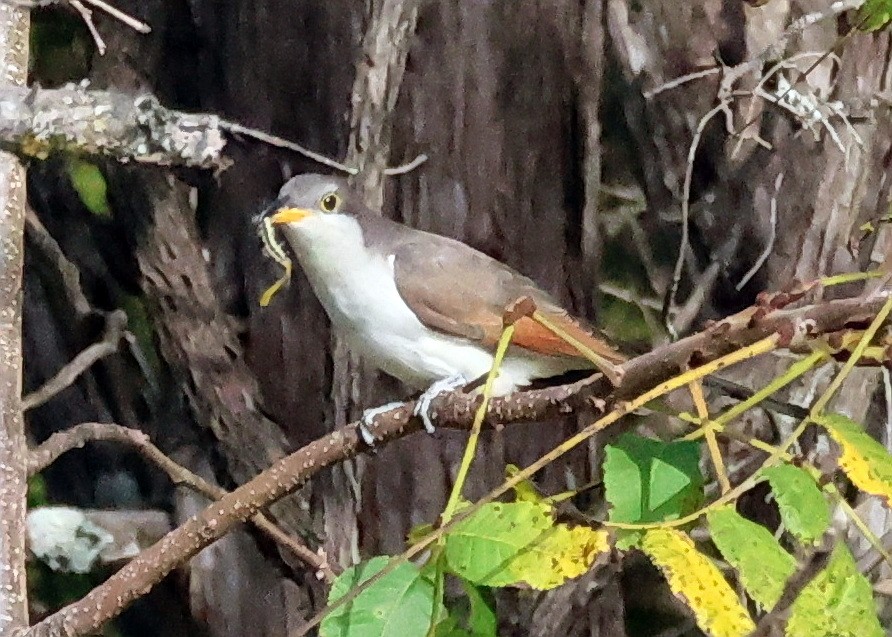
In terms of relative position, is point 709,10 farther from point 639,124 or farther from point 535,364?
point 535,364

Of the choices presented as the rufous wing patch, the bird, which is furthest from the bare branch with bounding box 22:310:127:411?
the rufous wing patch

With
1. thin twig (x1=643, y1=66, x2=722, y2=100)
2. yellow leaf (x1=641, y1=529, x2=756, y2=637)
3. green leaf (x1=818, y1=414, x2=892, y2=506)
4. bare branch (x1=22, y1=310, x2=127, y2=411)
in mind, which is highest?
thin twig (x1=643, y1=66, x2=722, y2=100)

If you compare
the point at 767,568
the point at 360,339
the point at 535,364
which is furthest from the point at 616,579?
the point at 767,568

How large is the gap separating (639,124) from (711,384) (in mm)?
590

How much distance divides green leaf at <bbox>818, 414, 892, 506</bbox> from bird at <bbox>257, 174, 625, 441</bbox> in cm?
52

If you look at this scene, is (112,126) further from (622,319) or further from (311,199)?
(622,319)

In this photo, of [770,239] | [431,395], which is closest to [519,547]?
[431,395]

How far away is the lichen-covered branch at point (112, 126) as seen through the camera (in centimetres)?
77

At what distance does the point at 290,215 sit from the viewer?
105cm

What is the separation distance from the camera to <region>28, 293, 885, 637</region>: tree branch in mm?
482

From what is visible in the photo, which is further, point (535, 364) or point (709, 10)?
point (709, 10)

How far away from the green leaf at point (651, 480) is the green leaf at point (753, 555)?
0.06m

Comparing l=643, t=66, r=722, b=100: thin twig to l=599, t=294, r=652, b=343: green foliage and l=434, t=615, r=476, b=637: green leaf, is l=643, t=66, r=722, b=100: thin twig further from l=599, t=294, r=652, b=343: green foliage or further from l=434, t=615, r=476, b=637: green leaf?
l=434, t=615, r=476, b=637: green leaf

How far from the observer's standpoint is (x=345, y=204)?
108 cm
